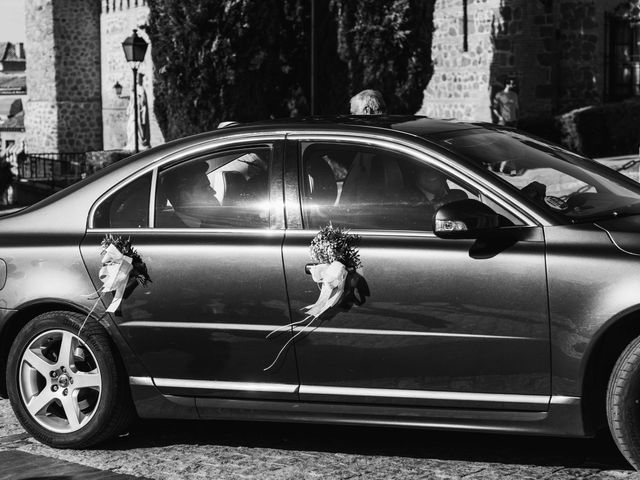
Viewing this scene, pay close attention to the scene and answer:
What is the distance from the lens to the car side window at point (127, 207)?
573 cm

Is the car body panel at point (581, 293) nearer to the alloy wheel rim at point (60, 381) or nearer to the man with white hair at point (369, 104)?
the alloy wheel rim at point (60, 381)

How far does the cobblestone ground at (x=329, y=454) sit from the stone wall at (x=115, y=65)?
45141 mm

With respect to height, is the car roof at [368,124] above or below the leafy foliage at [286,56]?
below

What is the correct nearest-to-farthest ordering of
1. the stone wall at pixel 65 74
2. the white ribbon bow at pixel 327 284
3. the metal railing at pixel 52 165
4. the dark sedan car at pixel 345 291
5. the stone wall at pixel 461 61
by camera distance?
1. the dark sedan car at pixel 345 291
2. the white ribbon bow at pixel 327 284
3. the stone wall at pixel 461 61
4. the metal railing at pixel 52 165
5. the stone wall at pixel 65 74

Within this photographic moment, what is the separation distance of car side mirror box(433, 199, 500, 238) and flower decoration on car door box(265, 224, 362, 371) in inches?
15.4

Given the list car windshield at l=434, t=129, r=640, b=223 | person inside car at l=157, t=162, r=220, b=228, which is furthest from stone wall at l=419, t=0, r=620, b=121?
person inside car at l=157, t=162, r=220, b=228

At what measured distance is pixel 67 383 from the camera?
5691mm

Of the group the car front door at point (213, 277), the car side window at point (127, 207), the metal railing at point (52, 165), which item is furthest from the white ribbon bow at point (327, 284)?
the metal railing at point (52, 165)

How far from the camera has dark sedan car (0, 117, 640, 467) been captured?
4.89m

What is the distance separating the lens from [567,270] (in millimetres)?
4855

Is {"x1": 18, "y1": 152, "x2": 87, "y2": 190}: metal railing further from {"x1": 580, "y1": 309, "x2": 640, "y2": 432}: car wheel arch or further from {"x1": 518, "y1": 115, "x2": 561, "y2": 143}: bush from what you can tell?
{"x1": 580, "y1": 309, "x2": 640, "y2": 432}: car wheel arch

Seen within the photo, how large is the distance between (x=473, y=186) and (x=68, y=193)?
77.4 inches

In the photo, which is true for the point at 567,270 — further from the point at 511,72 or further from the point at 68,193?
the point at 511,72

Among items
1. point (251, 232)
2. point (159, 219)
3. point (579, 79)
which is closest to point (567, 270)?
point (251, 232)
